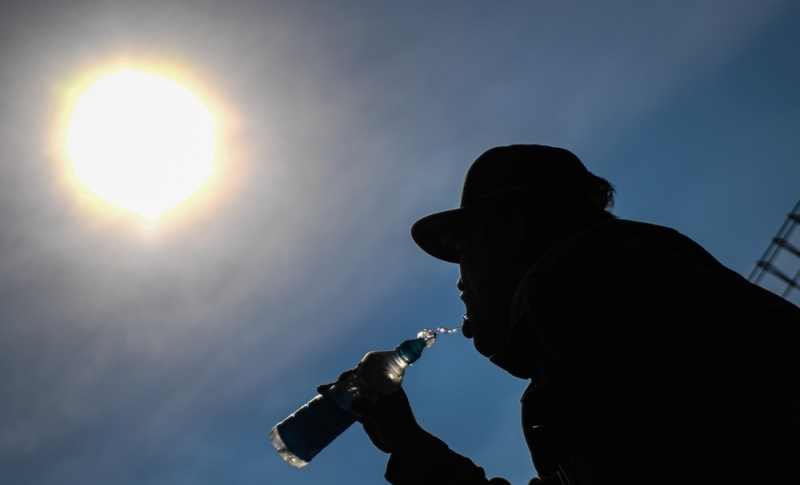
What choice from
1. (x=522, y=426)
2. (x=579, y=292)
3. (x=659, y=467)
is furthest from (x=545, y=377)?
(x=659, y=467)

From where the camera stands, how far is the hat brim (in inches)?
137

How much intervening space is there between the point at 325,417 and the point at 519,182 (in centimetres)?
262

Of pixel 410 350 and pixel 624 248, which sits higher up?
pixel 410 350

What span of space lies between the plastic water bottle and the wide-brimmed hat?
1.67 meters

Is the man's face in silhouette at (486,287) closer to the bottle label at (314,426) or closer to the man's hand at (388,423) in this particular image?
the man's hand at (388,423)

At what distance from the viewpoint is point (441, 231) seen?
3697 millimetres

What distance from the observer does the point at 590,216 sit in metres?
3.19

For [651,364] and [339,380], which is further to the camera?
[339,380]

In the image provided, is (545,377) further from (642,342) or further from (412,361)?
(412,361)

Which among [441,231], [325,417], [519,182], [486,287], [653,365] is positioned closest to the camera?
[653,365]

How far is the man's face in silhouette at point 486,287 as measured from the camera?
303cm

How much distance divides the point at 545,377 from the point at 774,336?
864mm

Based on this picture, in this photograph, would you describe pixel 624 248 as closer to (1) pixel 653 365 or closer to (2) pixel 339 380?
(1) pixel 653 365

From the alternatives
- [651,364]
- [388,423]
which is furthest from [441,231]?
[651,364]
